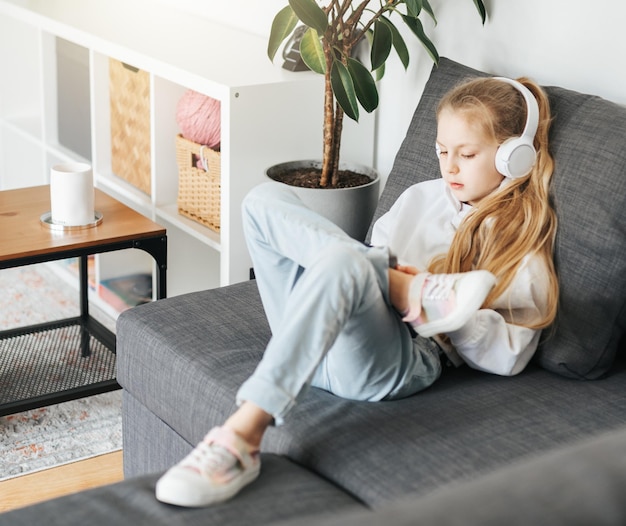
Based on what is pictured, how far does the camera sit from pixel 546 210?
1.66m

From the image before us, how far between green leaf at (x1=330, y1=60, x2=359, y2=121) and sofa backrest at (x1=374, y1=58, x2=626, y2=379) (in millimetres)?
502

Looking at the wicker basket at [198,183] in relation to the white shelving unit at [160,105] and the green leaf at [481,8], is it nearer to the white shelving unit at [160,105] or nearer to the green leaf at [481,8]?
the white shelving unit at [160,105]

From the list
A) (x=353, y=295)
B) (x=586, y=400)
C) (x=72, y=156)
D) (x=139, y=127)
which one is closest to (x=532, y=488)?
(x=353, y=295)

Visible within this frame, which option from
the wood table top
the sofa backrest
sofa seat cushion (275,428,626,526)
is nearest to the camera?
sofa seat cushion (275,428,626,526)

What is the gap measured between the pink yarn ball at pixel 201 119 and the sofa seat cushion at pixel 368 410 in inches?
28.7

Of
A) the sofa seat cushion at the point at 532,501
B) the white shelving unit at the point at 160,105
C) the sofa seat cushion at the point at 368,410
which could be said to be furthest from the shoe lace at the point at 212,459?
the white shelving unit at the point at 160,105

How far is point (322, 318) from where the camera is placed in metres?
1.39

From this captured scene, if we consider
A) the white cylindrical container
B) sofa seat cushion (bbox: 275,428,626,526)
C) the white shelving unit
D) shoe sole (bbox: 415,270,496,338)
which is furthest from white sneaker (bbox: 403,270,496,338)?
the white cylindrical container

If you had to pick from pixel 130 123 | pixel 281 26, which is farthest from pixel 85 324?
pixel 281 26

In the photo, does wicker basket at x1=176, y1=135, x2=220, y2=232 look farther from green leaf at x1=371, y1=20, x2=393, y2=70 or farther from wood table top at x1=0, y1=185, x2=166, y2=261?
green leaf at x1=371, y1=20, x2=393, y2=70

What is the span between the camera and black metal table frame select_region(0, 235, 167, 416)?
7.07 ft

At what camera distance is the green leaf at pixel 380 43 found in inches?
80.6

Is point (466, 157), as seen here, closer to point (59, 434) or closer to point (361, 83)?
point (361, 83)

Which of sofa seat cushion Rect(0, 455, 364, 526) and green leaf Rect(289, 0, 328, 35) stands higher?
green leaf Rect(289, 0, 328, 35)
